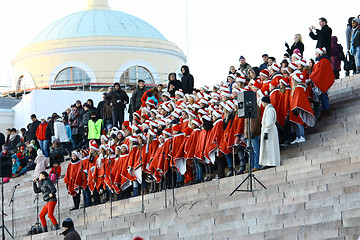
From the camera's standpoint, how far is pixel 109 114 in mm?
26625

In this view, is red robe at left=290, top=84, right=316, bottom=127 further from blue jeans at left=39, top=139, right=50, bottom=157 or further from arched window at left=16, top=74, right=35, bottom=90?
arched window at left=16, top=74, right=35, bottom=90

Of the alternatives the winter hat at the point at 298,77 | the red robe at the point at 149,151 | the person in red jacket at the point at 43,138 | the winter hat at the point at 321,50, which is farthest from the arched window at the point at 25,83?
the winter hat at the point at 298,77

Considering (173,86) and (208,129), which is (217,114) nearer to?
(208,129)

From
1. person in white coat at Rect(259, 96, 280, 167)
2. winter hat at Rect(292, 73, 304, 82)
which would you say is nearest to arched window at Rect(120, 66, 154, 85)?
winter hat at Rect(292, 73, 304, 82)

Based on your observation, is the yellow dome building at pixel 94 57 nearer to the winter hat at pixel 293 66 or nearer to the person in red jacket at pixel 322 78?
the person in red jacket at pixel 322 78

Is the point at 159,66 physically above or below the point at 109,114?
above

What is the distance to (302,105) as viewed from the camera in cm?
1945

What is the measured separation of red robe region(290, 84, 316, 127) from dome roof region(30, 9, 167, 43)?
22.7 m

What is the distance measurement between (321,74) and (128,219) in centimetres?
503

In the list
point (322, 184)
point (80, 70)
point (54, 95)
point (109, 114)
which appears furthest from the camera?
point (80, 70)

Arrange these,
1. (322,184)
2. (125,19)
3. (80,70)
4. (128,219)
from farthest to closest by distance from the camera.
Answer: (125,19) → (80,70) → (128,219) → (322,184)

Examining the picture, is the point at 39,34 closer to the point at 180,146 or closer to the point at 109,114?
the point at 109,114

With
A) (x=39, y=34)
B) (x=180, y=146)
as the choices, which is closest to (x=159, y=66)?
(x=39, y=34)

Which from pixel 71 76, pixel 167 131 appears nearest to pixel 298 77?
pixel 167 131
